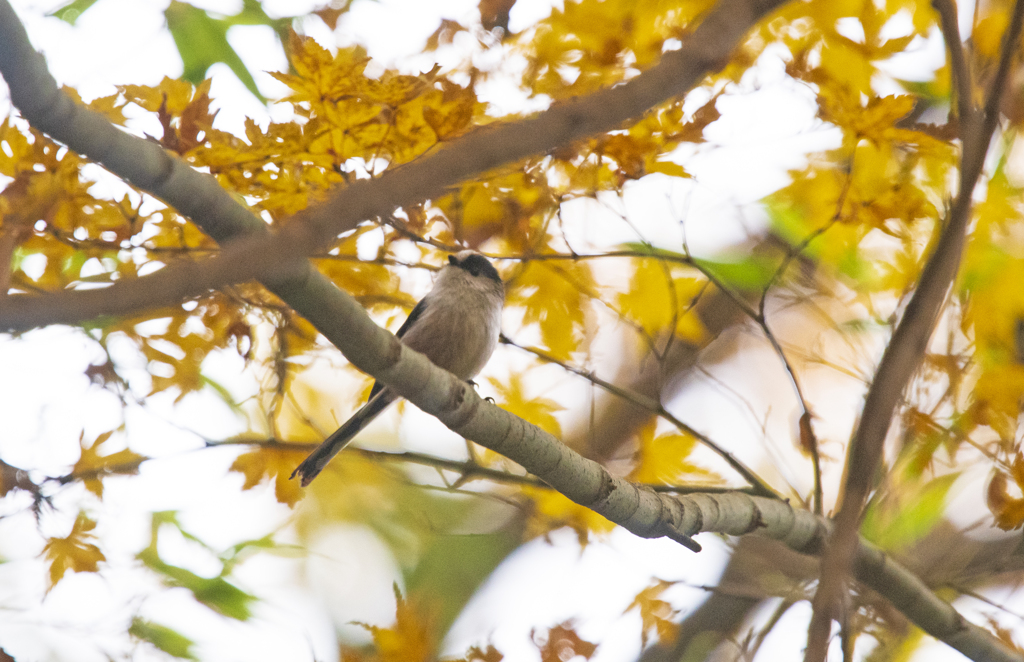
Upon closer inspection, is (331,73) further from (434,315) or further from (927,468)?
(927,468)

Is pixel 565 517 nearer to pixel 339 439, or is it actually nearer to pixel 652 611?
pixel 652 611

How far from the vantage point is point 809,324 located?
9.25ft

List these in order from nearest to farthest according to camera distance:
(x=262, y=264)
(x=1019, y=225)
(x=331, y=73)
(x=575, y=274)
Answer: (x=262, y=264)
(x=331, y=73)
(x=1019, y=225)
(x=575, y=274)

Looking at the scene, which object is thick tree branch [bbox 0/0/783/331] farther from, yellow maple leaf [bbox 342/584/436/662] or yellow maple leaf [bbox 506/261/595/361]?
yellow maple leaf [bbox 342/584/436/662]

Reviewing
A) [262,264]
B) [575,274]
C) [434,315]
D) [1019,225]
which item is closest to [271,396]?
[434,315]

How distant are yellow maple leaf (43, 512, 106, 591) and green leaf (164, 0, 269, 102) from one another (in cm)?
141

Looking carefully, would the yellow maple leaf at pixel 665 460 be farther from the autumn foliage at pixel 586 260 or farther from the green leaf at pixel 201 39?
the green leaf at pixel 201 39

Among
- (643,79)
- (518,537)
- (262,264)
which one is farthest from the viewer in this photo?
(518,537)

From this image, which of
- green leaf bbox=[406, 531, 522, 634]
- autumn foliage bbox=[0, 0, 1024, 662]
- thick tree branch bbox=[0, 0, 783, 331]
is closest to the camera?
thick tree branch bbox=[0, 0, 783, 331]

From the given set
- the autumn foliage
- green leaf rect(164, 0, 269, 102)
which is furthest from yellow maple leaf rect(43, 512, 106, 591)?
green leaf rect(164, 0, 269, 102)

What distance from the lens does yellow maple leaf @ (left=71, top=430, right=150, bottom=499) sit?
2.12 m

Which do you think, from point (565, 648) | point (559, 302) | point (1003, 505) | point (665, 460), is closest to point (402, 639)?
point (565, 648)

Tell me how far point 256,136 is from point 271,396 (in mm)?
905

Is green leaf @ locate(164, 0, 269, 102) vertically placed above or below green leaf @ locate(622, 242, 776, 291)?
above
